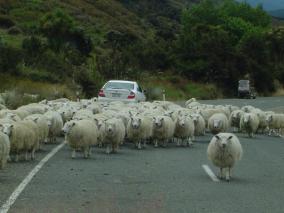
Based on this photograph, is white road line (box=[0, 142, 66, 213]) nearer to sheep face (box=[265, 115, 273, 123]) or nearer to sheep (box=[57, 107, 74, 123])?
sheep (box=[57, 107, 74, 123])

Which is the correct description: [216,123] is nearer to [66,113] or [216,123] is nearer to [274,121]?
[274,121]

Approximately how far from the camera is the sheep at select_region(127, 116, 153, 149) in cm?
1931

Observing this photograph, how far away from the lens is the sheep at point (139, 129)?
19312 millimetres

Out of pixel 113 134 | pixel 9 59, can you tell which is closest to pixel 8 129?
pixel 113 134

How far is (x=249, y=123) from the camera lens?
25.1m

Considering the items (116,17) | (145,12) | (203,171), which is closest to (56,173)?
(203,171)

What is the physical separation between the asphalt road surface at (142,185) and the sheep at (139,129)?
1.32 m

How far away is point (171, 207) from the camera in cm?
1005

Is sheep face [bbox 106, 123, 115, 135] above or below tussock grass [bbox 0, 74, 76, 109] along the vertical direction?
below

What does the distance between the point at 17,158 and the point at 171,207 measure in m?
6.25

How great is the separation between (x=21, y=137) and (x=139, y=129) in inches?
194

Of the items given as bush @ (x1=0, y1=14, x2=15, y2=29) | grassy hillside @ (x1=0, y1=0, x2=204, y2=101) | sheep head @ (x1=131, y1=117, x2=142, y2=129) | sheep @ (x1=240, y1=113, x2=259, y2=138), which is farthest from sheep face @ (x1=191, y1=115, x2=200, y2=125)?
bush @ (x1=0, y1=14, x2=15, y2=29)

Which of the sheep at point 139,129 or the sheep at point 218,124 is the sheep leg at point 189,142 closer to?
the sheep at point 139,129

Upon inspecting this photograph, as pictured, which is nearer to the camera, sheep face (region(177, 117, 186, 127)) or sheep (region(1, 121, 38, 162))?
sheep (region(1, 121, 38, 162))
